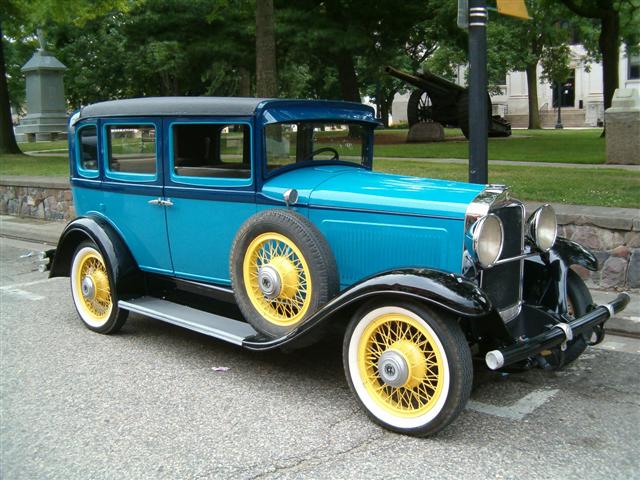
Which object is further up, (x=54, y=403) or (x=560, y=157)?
(x=560, y=157)

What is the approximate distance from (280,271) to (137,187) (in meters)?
1.68

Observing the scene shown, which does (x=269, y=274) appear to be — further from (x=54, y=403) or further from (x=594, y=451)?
(x=594, y=451)

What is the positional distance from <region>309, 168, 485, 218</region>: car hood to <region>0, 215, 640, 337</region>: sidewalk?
6.70 feet

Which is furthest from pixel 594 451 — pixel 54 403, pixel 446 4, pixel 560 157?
pixel 446 4

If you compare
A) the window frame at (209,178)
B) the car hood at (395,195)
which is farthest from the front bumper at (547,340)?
the window frame at (209,178)

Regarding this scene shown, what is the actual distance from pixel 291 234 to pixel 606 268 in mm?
3498

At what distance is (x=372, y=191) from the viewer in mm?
4078

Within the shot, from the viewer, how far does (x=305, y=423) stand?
3754mm

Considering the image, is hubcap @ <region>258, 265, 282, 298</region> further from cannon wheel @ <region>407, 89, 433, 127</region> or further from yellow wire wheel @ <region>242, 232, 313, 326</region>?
cannon wheel @ <region>407, 89, 433, 127</region>

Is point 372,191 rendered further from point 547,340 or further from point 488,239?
point 547,340

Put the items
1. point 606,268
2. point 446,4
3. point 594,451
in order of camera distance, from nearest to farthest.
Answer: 1. point 594,451
2. point 606,268
3. point 446,4

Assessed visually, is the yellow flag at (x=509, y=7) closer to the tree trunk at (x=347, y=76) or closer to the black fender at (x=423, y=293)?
the black fender at (x=423, y=293)

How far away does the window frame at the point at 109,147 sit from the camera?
196 inches

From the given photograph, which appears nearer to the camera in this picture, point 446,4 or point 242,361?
point 242,361
